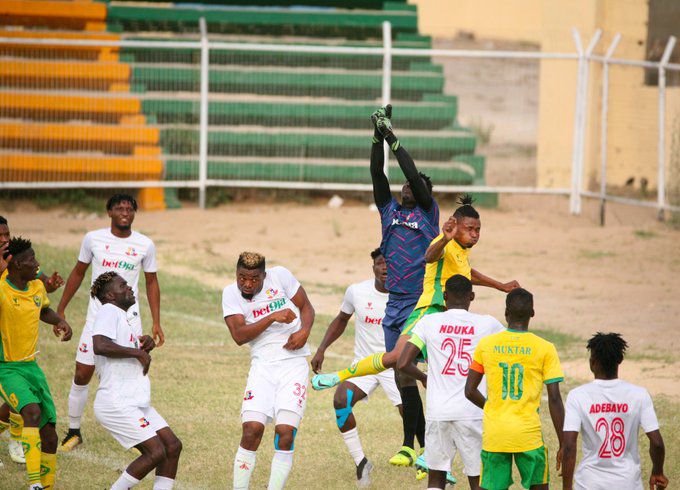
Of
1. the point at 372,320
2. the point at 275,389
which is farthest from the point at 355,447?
the point at 275,389

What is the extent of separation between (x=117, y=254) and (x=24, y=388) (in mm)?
2076

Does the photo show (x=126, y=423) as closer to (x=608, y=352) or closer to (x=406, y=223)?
(x=406, y=223)

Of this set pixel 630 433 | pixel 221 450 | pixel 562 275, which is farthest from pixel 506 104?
pixel 630 433

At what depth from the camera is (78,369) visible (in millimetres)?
9914

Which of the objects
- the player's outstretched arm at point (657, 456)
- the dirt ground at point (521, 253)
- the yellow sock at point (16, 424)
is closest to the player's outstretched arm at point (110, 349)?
the yellow sock at point (16, 424)

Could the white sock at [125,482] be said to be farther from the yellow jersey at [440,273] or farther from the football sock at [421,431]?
the football sock at [421,431]

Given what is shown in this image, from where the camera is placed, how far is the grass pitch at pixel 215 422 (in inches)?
363

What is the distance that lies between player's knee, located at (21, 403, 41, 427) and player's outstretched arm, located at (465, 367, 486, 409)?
10.3ft

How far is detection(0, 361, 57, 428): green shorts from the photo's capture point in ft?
27.4

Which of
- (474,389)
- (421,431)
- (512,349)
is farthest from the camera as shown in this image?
(421,431)

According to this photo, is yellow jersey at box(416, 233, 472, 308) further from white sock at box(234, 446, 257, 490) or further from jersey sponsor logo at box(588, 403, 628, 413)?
jersey sponsor logo at box(588, 403, 628, 413)

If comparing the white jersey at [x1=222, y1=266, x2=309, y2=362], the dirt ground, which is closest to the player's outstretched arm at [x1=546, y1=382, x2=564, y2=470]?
the white jersey at [x1=222, y1=266, x2=309, y2=362]

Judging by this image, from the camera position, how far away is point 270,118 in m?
23.7

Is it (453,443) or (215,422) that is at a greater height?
(453,443)
